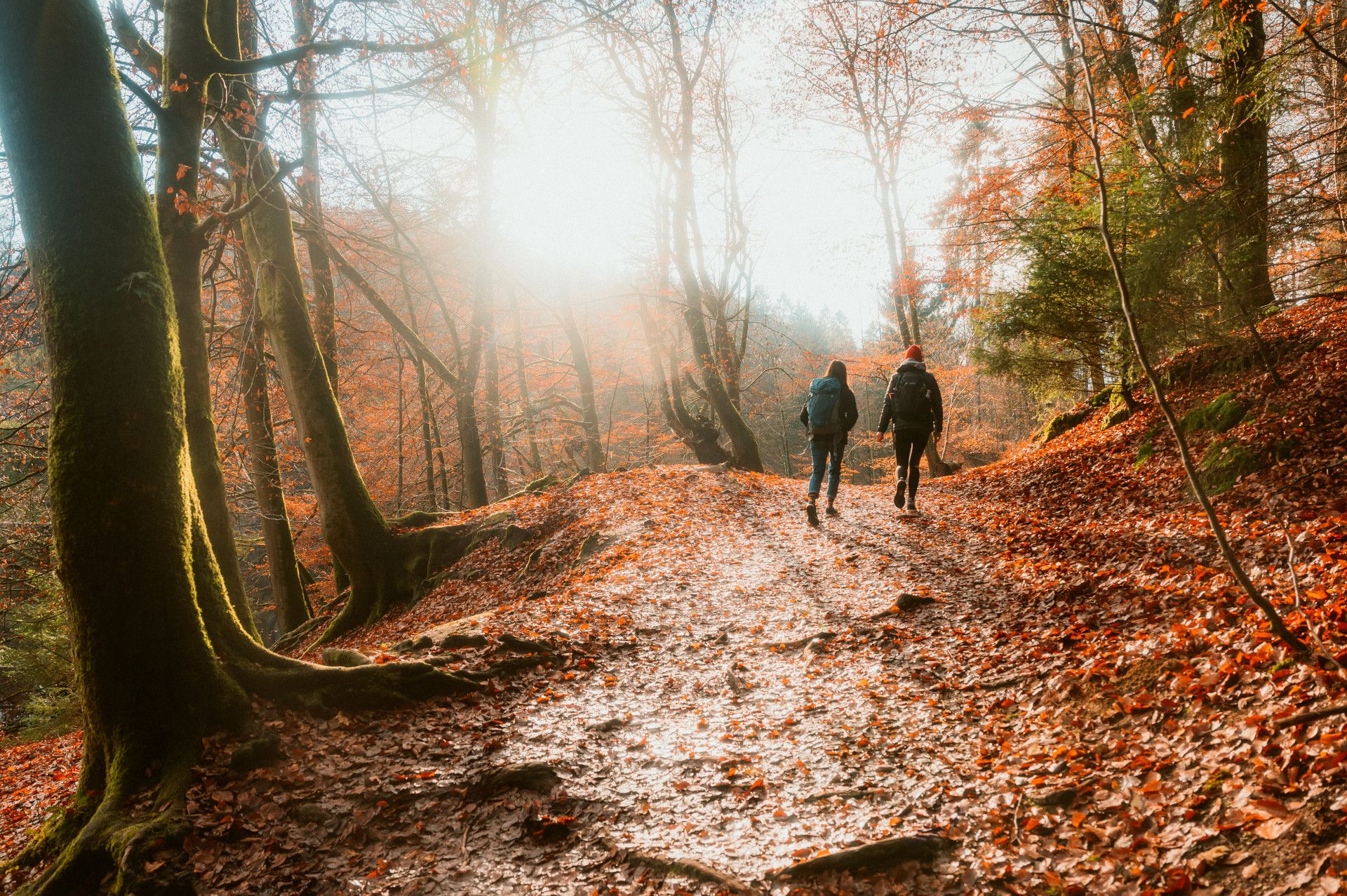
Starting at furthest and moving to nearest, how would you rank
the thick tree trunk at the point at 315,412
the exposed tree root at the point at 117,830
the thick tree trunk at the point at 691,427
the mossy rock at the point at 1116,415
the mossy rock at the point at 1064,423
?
1. the thick tree trunk at the point at 691,427
2. the mossy rock at the point at 1064,423
3. the mossy rock at the point at 1116,415
4. the thick tree trunk at the point at 315,412
5. the exposed tree root at the point at 117,830

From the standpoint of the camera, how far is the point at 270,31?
29.7 feet

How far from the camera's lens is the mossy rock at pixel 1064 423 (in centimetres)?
1280

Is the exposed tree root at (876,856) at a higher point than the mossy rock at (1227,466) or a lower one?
lower

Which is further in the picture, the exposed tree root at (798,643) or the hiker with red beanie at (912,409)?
the hiker with red beanie at (912,409)

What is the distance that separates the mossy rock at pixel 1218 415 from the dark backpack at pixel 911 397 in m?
3.01

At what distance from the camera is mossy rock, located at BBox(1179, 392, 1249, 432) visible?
712cm

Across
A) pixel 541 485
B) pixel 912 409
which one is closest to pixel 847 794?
pixel 912 409

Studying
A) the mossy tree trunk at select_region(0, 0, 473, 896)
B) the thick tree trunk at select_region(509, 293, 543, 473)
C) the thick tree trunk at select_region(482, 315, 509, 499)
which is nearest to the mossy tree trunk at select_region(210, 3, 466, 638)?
the mossy tree trunk at select_region(0, 0, 473, 896)

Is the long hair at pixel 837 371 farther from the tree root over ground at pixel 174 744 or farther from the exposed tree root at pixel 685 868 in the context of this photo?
the exposed tree root at pixel 685 868

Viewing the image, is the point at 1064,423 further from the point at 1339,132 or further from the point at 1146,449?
the point at 1339,132

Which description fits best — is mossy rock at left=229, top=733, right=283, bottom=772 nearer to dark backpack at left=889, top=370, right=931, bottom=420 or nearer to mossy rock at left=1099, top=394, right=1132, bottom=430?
dark backpack at left=889, top=370, right=931, bottom=420

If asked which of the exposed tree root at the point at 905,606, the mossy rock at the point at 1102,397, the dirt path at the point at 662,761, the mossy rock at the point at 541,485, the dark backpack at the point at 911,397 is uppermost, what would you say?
the dark backpack at the point at 911,397

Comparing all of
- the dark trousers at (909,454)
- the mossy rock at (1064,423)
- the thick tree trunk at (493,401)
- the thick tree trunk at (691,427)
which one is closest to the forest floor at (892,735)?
the dark trousers at (909,454)

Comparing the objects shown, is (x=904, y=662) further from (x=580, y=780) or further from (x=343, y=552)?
(x=343, y=552)
